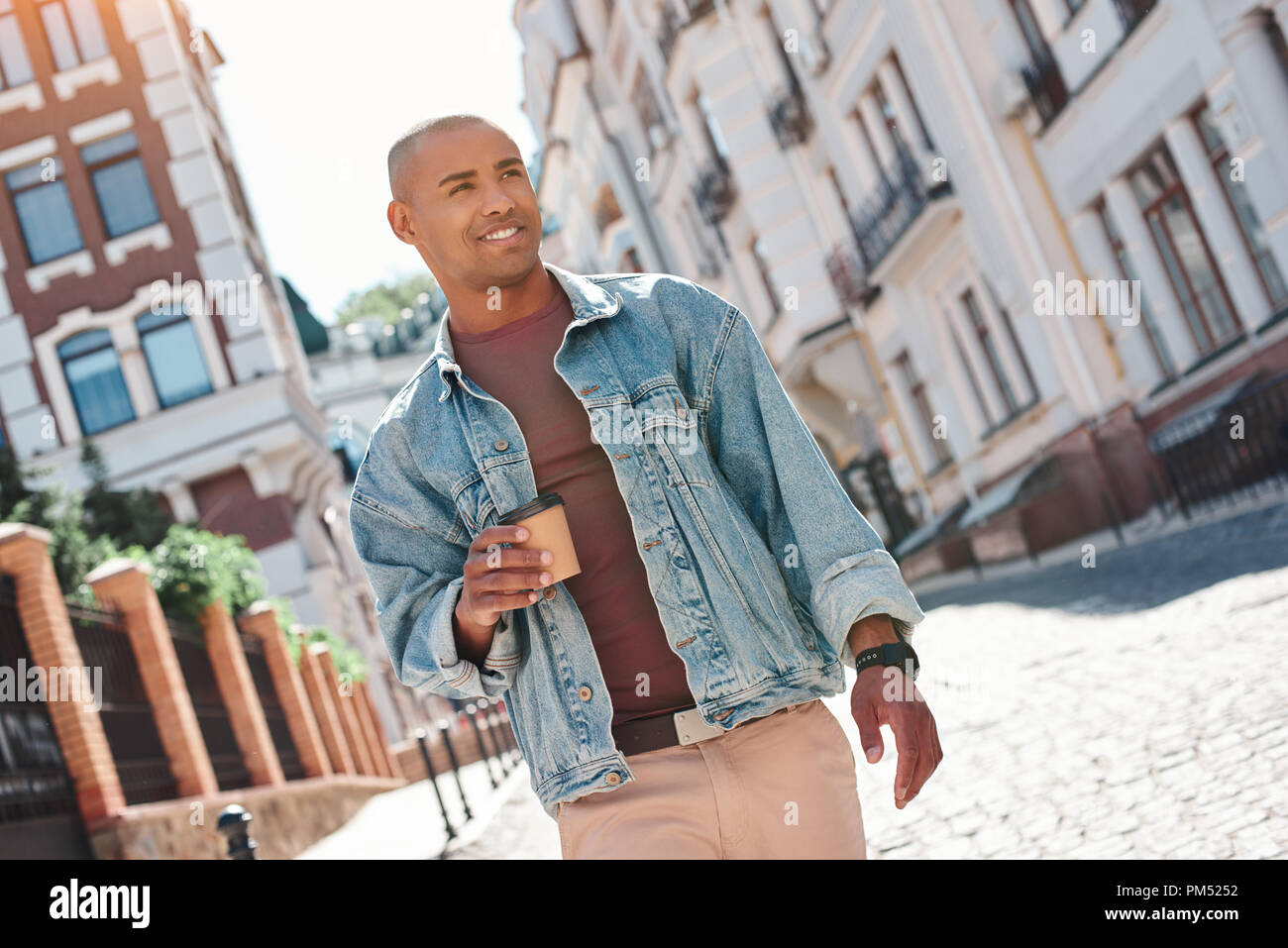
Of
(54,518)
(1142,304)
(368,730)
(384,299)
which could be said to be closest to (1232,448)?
(1142,304)

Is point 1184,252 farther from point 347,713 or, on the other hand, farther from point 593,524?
point 593,524

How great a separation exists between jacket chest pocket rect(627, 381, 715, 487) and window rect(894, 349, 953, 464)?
21.2 m

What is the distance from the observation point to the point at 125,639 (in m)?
11.6

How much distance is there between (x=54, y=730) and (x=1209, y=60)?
11.7 m

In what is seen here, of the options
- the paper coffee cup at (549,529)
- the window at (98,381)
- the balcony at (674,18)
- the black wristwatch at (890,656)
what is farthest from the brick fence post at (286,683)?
the black wristwatch at (890,656)

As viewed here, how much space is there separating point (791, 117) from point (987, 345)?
647 centimetres

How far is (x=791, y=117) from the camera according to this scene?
956 inches

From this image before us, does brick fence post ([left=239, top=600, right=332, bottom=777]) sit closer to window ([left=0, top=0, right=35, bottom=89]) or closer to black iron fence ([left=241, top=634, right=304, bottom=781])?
black iron fence ([left=241, top=634, right=304, bottom=781])

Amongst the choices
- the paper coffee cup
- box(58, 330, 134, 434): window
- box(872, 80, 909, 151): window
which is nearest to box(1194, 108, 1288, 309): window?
box(872, 80, 909, 151): window

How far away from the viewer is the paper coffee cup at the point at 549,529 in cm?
226

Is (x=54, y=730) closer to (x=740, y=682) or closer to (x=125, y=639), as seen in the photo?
(x=125, y=639)

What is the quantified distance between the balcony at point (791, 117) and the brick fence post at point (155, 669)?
52.6 feet

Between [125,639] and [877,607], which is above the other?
[125,639]
